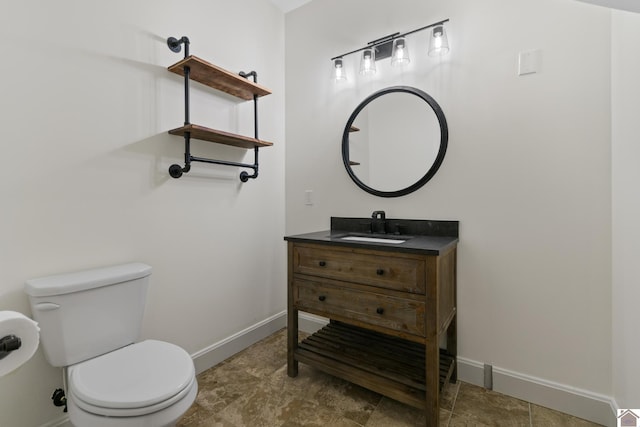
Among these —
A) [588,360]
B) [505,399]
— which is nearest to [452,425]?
[505,399]

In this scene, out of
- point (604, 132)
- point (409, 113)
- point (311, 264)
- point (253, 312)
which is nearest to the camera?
point (604, 132)

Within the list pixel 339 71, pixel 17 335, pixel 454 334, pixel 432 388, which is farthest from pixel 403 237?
pixel 17 335

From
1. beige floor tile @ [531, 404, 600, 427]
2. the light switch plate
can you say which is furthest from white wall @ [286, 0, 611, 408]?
beige floor tile @ [531, 404, 600, 427]

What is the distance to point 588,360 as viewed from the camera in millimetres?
1472

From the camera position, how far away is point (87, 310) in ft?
4.10

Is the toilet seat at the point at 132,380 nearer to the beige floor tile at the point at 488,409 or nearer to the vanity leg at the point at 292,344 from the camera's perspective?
the vanity leg at the point at 292,344

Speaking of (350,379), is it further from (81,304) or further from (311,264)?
(81,304)

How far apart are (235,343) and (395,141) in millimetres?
Result: 1807

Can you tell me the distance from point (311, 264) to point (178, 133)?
1082 mm

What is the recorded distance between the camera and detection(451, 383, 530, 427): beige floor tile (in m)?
1.46

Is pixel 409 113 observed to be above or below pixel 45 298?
above

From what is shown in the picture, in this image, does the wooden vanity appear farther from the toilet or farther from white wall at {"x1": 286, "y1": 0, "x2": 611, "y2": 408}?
the toilet

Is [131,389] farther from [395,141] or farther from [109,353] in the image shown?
[395,141]

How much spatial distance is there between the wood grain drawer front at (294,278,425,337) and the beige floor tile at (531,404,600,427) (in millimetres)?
752
